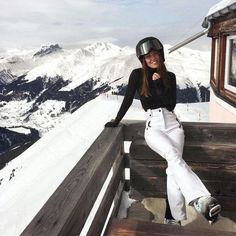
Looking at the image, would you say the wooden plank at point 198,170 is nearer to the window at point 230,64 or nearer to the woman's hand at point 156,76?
the woman's hand at point 156,76

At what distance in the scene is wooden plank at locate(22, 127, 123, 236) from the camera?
5.56ft

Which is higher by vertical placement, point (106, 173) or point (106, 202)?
point (106, 173)

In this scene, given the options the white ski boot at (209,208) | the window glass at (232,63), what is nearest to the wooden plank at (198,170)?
the white ski boot at (209,208)

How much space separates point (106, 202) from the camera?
117 inches

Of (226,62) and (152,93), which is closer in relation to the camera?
(152,93)

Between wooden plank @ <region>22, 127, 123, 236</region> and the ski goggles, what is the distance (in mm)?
942

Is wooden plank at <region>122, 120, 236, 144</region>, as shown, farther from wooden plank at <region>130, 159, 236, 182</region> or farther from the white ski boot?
the white ski boot

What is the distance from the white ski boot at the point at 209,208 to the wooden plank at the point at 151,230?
112 mm

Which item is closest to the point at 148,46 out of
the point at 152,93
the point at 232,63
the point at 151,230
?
the point at 152,93

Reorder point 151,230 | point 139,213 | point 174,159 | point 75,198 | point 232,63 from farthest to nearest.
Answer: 1. point 232,63
2. point 139,213
3. point 174,159
4. point 151,230
5. point 75,198

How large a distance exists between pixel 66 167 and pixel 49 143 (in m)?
8.18

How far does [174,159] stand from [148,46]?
1.04 metres

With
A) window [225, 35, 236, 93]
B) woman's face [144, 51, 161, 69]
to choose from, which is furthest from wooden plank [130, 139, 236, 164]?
window [225, 35, 236, 93]

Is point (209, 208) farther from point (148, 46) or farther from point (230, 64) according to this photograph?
point (230, 64)
